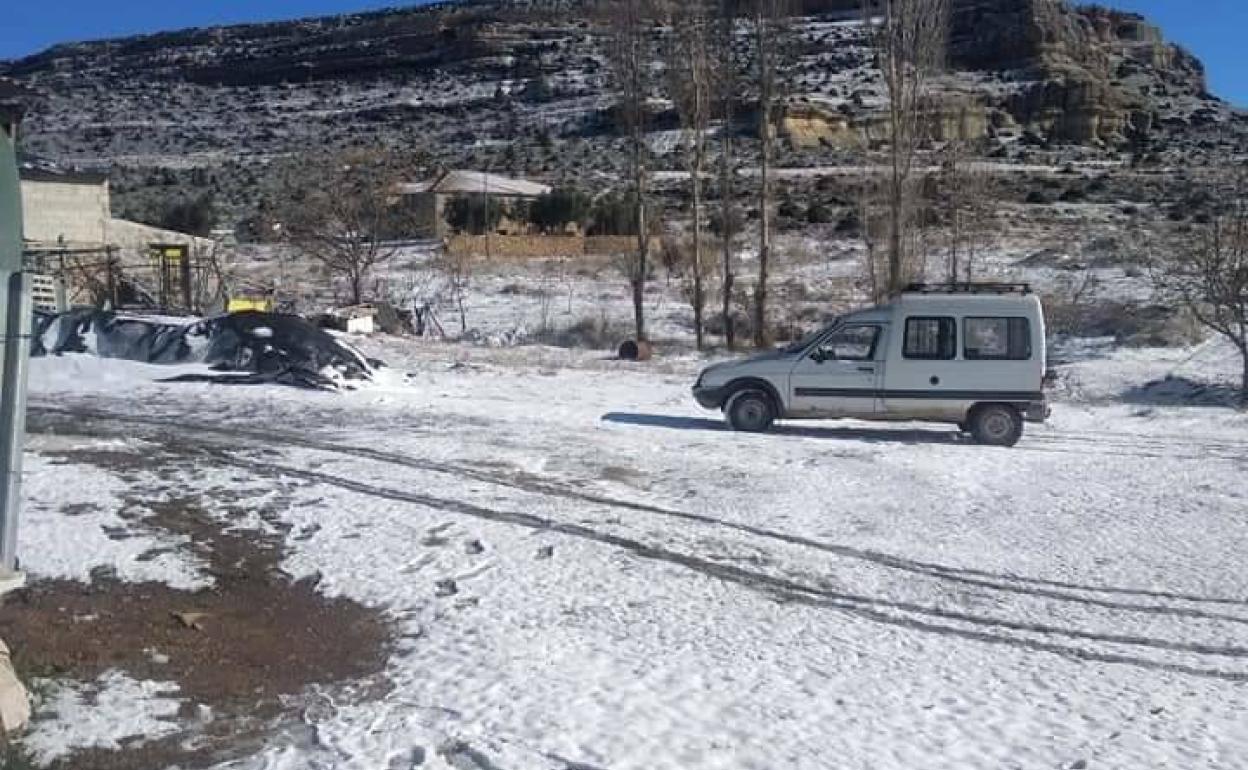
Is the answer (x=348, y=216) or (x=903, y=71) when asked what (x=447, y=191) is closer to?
(x=348, y=216)

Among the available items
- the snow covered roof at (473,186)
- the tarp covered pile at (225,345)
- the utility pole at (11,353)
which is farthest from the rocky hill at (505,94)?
the utility pole at (11,353)

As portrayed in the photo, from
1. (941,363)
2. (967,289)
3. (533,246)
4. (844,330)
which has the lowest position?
(941,363)

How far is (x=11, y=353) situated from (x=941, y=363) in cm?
1182

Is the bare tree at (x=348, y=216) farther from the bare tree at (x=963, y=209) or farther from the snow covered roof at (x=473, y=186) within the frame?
the snow covered roof at (x=473, y=186)

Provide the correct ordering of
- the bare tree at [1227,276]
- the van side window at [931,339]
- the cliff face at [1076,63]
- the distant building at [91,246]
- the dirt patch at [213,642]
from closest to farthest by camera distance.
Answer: the dirt patch at [213,642] → the van side window at [931,339] → the bare tree at [1227,276] → the distant building at [91,246] → the cliff face at [1076,63]

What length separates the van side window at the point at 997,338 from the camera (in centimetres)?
1709

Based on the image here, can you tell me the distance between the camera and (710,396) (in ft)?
59.4

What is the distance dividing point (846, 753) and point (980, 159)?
6833 cm

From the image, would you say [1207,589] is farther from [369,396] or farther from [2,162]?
[369,396]

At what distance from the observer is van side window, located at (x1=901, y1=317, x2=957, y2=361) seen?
1722cm

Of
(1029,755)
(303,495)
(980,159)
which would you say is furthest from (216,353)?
(980,159)

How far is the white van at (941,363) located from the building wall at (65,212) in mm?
24558

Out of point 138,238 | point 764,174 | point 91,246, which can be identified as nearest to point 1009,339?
point 764,174

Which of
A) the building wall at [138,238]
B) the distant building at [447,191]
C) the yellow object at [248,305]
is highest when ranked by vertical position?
the distant building at [447,191]
